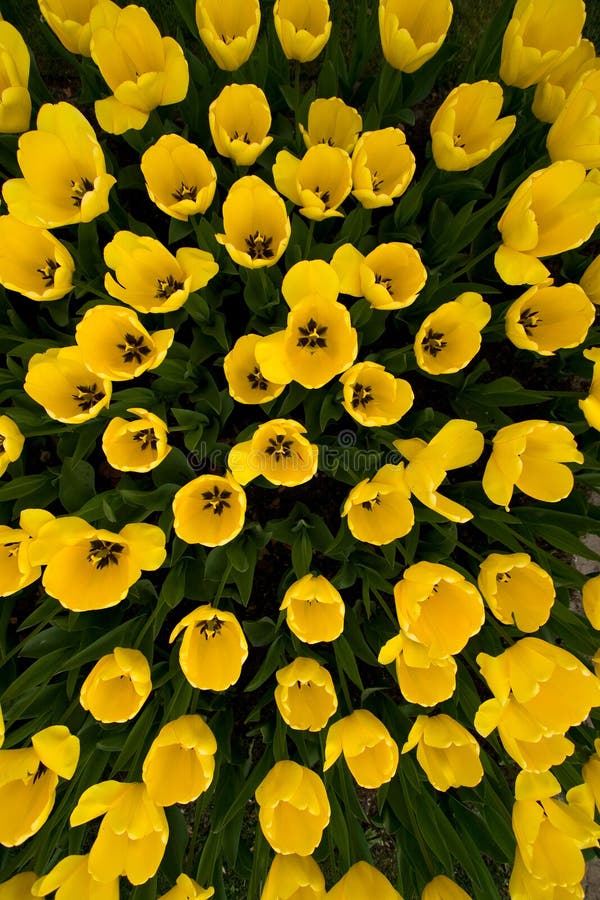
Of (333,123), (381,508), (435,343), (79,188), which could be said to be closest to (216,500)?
(381,508)

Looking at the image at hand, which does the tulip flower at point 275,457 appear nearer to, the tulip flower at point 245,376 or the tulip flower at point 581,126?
the tulip flower at point 245,376

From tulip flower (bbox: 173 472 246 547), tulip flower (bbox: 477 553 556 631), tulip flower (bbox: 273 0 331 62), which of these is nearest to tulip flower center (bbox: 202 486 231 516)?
tulip flower (bbox: 173 472 246 547)

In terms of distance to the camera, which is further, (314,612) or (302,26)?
(302,26)

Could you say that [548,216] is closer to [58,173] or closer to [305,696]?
[58,173]

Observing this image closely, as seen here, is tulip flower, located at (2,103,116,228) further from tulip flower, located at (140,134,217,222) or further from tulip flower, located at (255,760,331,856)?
tulip flower, located at (255,760,331,856)

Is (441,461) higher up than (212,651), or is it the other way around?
(441,461)

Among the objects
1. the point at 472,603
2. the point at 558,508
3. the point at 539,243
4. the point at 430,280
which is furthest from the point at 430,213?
the point at 472,603
